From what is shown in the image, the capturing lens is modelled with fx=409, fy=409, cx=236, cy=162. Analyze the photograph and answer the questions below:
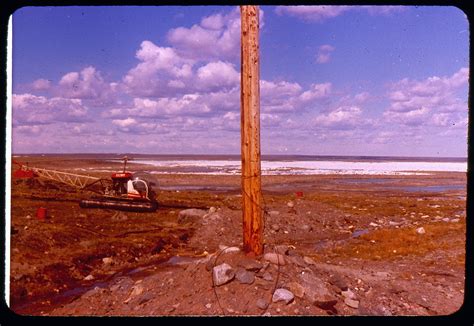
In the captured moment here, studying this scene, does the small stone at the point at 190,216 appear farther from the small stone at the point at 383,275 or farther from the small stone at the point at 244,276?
the small stone at the point at 244,276

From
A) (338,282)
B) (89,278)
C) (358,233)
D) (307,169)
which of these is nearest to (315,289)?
(338,282)

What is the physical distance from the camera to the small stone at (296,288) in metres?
6.59

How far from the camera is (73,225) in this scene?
47.5 feet

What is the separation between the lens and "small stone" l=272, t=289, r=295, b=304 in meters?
6.39

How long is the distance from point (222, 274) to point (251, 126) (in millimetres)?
2527

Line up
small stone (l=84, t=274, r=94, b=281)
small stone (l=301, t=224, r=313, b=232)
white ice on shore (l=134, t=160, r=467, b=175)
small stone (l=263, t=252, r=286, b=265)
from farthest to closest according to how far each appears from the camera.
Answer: white ice on shore (l=134, t=160, r=467, b=175) < small stone (l=301, t=224, r=313, b=232) < small stone (l=84, t=274, r=94, b=281) < small stone (l=263, t=252, r=286, b=265)

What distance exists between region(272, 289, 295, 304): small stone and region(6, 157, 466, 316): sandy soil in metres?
0.02

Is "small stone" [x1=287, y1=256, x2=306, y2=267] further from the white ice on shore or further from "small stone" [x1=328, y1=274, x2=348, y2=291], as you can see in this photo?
the white ice on shore

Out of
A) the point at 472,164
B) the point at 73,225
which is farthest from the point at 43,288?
the point at 472,164

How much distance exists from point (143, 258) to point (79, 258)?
1.70 meters

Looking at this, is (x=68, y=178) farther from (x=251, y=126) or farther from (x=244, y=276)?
(x=244, y=276)

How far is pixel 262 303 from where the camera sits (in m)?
6.34

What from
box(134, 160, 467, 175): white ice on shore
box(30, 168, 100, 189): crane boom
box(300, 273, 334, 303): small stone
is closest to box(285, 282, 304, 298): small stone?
box(300, 273, 334, 303): small stone
